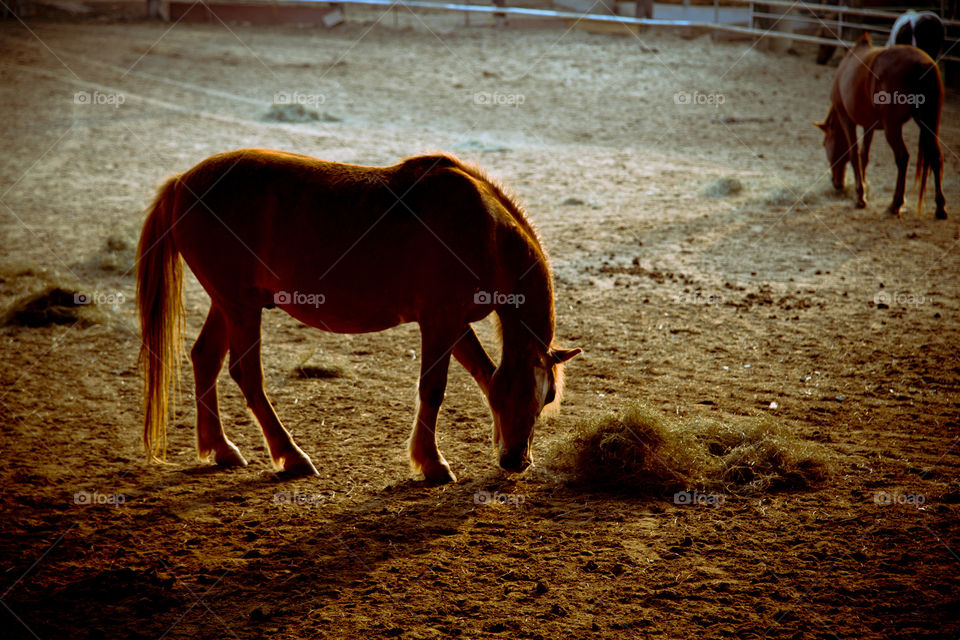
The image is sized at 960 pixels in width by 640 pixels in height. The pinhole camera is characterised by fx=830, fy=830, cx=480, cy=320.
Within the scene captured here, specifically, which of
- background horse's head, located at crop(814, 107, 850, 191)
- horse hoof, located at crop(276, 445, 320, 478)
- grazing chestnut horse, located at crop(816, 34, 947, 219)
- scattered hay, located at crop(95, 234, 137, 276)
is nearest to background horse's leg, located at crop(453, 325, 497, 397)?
→ horse hoof, located at crop(276, 445, 320, 478)

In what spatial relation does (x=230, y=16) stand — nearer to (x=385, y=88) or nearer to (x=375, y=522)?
(x=385, y=88)

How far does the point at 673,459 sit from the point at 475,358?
3.99 ft

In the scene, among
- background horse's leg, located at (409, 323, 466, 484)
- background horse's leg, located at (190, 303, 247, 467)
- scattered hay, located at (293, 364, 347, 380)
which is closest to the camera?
background horse's leg, located at (409, 323, 466, 484)

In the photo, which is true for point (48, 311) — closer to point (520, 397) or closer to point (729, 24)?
point (520, 397)

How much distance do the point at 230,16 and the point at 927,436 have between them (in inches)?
868

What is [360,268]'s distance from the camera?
4336 mm

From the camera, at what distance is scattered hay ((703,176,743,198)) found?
406 inches

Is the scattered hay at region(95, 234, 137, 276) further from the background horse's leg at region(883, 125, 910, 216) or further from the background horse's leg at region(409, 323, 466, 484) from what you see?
the background horse's leg at region(883, 125, 910, 216)

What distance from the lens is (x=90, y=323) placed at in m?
6.64

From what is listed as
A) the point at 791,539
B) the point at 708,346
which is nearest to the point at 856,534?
the point at 791,539

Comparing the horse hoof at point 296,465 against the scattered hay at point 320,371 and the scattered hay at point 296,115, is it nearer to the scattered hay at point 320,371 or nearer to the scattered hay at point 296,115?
the scattered hay at point 320,371

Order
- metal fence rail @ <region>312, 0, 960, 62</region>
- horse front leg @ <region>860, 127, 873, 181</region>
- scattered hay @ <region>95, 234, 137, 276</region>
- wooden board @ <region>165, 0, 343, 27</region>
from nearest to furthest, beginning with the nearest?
scattered hay @ <region>95, 234, 137, 276</region>
horse front leg @ <region>860, 127, 873, 181</region>
metal fence rail @ <region>312, 0, 960, 62</region>
wooden board @ <region>165, 0, 343, 27</region>

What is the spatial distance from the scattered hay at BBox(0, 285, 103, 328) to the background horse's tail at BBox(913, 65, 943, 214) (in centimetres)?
838

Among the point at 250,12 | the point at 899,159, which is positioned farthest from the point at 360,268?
the point at 250,12
